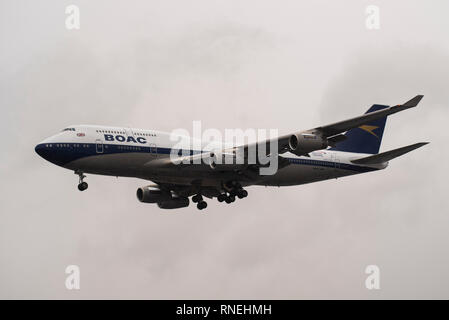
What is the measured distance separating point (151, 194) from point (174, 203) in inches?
90.2

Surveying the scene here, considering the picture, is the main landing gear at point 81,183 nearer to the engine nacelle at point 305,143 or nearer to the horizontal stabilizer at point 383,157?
the engine nacelle at point 305,143

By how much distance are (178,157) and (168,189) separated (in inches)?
318

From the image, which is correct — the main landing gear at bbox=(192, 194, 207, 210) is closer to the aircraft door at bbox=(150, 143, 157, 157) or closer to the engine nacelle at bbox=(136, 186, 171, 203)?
the engine nacelle at bbox=(136, 186, 171, 203)

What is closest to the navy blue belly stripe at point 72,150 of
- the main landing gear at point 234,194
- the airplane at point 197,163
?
the airplane at point 197,163

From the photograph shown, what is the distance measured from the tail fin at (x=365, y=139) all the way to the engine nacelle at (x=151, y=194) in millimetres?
15856

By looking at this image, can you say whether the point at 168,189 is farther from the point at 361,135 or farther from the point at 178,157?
the point at 361,135

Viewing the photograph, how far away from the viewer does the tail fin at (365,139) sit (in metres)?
67.2

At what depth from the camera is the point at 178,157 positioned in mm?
58156

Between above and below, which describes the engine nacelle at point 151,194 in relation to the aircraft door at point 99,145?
below

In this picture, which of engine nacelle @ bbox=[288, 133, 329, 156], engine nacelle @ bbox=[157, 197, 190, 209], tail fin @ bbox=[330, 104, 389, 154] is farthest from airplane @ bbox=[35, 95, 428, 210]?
tail fin @ bbox=[330, 104, 389, 154]

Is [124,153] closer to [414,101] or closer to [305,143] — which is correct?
[305,143]

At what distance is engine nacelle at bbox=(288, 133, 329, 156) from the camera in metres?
54.0

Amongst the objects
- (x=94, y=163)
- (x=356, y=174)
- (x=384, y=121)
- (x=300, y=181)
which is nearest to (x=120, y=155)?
(x=94, y=163)

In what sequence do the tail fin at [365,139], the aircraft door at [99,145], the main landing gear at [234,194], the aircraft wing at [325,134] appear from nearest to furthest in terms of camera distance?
the aircraft wing at [325,134], the aircraft door at [99,145], the main landing gear at [234,194], the tail fin at [365,139]
